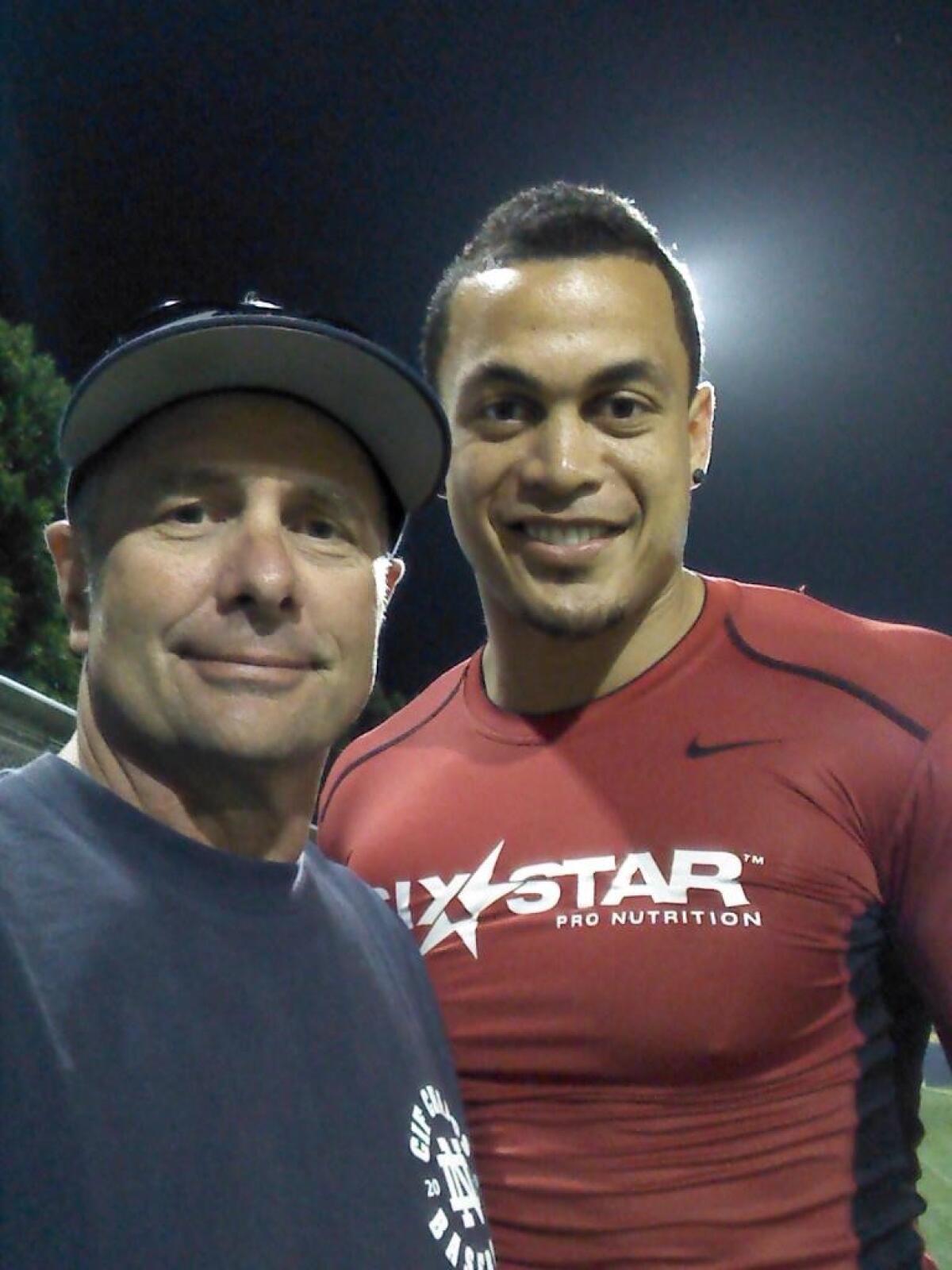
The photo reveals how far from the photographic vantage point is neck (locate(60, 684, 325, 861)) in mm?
1319

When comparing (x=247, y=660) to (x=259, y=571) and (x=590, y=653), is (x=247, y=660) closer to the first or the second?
(x=259, y=571)

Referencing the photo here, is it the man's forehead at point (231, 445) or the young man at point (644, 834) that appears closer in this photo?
the man's forehead at point (231, 445)

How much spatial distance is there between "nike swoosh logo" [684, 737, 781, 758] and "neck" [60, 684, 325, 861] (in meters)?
0.74

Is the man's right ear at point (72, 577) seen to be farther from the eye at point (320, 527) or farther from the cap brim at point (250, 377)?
the eye at point (320, 527)

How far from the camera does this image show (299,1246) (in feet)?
3.66

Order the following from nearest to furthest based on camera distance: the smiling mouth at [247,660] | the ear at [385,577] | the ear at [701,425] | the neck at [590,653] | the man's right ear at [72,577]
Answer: the smiling mouth at [247,660] < the man's right ear at [72,577] < the ear at [385,577] < the neck at [590,653] < the ear at [701,425]

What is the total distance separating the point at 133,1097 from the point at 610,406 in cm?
139

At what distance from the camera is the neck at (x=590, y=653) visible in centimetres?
208

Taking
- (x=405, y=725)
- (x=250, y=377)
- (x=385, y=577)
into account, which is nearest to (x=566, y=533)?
(x=385, y=577)

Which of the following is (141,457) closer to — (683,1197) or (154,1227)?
(154,1227)

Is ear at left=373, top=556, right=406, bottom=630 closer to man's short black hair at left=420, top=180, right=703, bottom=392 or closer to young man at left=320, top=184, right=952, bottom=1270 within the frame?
young man at left=320, top=184, right=952, bottom=1270

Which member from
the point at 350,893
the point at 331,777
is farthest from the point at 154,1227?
the point at 331,777

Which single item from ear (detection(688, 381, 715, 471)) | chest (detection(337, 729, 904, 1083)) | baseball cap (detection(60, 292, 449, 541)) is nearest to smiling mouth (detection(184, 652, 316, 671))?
baseball cap (detection(60, 292, 449, 541))

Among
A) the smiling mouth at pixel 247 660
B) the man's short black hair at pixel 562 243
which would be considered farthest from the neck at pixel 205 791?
the man's short black hair at pixel 562 243
